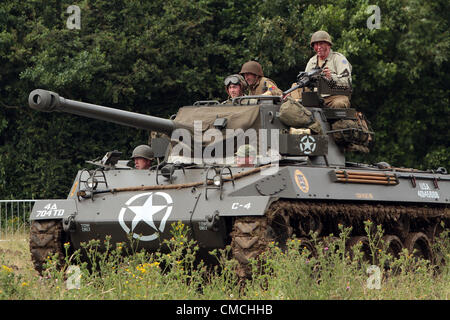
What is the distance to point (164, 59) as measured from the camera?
68.2 ft

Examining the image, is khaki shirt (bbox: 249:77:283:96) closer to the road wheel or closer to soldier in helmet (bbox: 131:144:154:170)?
soldier in helmet (bbox: 131:144:154:170)

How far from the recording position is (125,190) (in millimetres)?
10953

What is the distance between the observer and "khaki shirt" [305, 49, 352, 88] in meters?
12.3

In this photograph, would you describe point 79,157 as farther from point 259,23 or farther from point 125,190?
point 125,190

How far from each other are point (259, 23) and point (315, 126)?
1001 cm

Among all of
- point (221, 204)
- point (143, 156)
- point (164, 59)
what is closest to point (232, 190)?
point (221, 204)

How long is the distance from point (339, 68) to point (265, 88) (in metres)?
1.07

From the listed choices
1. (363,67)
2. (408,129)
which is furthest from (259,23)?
(408,129)

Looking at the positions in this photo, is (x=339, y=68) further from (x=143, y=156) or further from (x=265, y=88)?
(x=143, y=156)

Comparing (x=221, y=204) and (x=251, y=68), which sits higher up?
(x=251, y=68)

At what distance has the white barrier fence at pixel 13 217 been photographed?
719 inches

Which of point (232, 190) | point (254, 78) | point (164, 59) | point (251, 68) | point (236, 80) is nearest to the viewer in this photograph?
point (232, 190)

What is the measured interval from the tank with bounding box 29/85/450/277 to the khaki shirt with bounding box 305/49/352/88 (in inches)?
16.3
